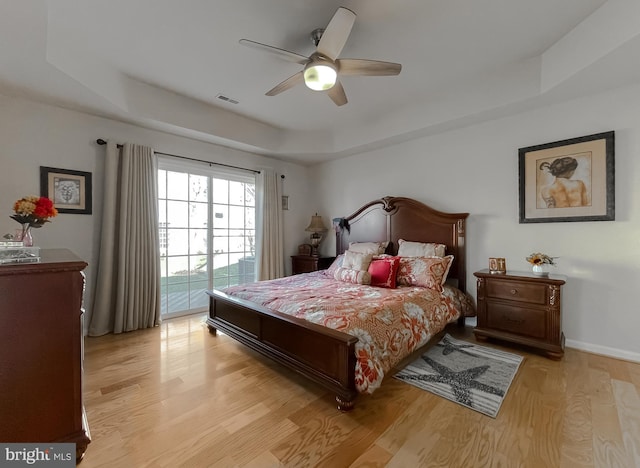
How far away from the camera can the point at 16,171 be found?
2.75 metres

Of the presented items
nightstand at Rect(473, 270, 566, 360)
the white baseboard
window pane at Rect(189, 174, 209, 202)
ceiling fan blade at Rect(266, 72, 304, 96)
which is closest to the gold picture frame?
nightstand at Rect(473, 270, 566, 360)

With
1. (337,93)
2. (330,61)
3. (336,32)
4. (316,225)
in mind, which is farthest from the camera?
(316,225)

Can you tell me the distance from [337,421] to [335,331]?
0.53 metres

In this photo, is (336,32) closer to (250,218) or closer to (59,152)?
(59,152)

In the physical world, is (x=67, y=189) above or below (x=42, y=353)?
above

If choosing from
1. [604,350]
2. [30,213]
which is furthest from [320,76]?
[604,350]

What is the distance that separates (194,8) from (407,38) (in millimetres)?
1643

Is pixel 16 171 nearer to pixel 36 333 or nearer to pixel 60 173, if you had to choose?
pixel 60 173

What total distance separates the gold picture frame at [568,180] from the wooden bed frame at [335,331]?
0.71m

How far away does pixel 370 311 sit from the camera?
84.3 inches

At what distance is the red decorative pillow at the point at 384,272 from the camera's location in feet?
10.1

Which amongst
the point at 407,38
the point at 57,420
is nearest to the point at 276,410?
the point at 57,420

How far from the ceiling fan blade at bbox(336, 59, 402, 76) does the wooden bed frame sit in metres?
1.93

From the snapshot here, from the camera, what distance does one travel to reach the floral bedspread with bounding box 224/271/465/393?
1.90 m
